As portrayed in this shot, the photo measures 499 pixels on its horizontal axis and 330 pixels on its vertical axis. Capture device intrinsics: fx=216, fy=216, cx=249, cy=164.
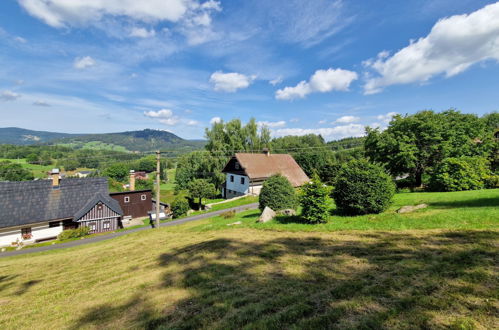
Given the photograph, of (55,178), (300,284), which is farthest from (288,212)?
(55,178)

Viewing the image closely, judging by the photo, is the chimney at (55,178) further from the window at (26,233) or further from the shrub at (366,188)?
the shrub at (366,188)

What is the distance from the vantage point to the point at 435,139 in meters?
22.8

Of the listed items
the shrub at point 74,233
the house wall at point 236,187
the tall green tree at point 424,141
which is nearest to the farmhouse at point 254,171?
the house wall at point 236,187

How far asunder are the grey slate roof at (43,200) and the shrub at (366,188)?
2909 cm

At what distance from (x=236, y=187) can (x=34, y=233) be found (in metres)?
26.1

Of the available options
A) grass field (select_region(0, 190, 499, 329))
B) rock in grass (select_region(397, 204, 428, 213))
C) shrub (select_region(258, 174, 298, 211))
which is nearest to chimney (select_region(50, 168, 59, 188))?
grass field (select_region(0, 190, 499, 329))

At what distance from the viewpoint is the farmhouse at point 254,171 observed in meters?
35.0

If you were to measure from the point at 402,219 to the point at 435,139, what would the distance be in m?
19.4

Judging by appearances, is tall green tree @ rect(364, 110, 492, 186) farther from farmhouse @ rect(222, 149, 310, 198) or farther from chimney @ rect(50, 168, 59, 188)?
chimney @ rect(50, 168, 59, 188)

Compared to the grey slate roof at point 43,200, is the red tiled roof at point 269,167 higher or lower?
higher

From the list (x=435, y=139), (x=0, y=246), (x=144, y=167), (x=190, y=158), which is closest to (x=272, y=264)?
(x=435, y=139)

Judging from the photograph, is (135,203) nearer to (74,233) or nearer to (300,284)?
(74,233)

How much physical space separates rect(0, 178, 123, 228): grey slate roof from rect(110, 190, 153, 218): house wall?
5.74m

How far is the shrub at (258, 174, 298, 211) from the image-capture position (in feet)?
50.2
